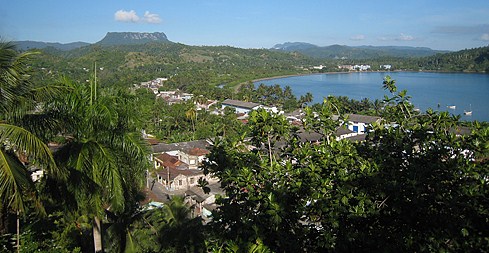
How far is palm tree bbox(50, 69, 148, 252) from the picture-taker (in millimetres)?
4203

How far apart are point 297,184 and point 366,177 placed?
49 centimetres

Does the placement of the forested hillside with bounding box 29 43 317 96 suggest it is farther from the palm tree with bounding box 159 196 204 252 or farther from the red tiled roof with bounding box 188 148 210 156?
the palm tree with bounding box 159 196 204 252

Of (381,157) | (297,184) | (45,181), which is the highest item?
(381,157)

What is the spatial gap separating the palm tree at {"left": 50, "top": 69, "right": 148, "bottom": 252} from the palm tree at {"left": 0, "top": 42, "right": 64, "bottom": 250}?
1.08 feet

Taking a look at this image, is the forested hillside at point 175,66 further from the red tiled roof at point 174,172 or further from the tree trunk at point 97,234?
the tree trunk at point 97,234

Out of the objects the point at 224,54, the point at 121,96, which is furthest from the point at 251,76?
the point at 121,96

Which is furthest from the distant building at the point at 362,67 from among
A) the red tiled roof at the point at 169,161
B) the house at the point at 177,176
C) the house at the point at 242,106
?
the house at the point at 177,176

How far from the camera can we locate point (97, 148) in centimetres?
431

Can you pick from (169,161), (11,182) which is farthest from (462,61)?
(11,182)

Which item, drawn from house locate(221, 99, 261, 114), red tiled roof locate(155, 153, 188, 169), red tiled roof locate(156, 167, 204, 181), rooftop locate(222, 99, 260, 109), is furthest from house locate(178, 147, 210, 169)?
rooftop locate(222, 99, 260, 109)

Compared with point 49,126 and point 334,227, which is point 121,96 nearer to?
point 49,126

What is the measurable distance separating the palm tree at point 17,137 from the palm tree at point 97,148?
33cm

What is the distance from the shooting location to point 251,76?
8288 centimetres

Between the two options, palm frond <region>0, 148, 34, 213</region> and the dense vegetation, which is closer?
the dense vegetation
